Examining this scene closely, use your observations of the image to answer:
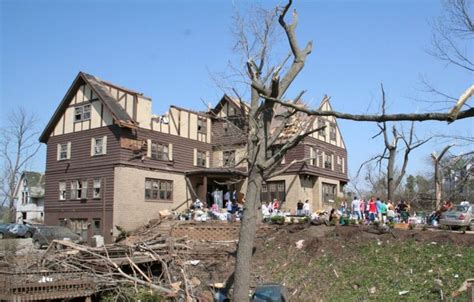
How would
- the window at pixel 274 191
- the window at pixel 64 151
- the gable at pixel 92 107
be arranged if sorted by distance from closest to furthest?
the gable at pixel 92 107 → the window at pixel 64 151 → the window at pixel 274 191

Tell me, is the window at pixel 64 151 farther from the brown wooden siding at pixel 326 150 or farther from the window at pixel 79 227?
the brown wooden siding at pixel 326 150

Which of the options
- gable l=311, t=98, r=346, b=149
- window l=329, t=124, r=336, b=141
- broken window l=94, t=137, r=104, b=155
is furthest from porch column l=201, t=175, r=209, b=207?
window l=329, t=124, r=336, b=141

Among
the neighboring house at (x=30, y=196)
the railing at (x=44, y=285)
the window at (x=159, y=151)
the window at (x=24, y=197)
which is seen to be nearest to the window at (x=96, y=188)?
the window at (x=159, y=151)

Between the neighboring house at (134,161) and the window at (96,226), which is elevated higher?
the neighboring house at (134,161)

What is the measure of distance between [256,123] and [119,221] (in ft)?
67.9

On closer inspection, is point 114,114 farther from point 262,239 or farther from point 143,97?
point 262,239

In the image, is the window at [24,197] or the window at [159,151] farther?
the window at [24,197]

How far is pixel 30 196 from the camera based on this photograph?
65.5m

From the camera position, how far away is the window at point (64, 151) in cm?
3662

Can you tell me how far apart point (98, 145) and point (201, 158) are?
8.83 metres

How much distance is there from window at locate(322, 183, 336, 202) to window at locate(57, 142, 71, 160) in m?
20.7

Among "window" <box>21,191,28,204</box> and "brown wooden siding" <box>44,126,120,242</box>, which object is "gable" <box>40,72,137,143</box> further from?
"window" <box>21,191,28,204</box>

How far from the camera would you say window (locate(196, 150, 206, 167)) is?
3931cm

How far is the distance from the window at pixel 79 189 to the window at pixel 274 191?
44.2ft
